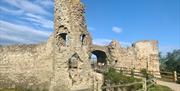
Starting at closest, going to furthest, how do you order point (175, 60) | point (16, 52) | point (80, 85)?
point (80, 85)
point (16, 52)
point (175, 60)

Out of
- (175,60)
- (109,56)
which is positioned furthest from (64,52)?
(175,60)

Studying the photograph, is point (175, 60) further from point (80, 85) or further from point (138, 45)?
point (80, 85)

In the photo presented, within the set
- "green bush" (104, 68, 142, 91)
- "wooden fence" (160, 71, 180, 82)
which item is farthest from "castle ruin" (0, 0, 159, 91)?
"wooden fence" (160, 71, 180, 82)

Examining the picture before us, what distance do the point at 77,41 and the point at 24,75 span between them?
5.32 metres

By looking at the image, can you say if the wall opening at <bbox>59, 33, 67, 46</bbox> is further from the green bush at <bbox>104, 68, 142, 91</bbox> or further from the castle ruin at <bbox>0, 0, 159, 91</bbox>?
the green bush at <bbox>104, 68, 142, 91</bbox>

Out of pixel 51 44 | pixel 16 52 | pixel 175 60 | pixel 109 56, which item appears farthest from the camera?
pixel 175 60

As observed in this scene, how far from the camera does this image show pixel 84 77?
909 inches

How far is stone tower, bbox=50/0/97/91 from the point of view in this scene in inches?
902

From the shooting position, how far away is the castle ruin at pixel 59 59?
75.7 feet

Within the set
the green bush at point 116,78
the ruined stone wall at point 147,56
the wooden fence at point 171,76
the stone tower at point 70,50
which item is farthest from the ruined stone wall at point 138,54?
the stone tower at point 70,50

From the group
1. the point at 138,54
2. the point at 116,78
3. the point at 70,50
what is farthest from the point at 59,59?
the point at 138,54

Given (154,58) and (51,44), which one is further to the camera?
(154,58)

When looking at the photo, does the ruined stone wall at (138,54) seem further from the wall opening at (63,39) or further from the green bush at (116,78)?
the wall opening at (63,39)

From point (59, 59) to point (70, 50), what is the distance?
0.96 m
